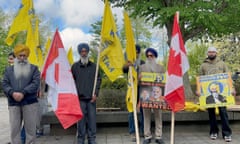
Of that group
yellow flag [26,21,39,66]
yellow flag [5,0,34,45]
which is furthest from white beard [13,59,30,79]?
yellow flag [26,21,39,66]

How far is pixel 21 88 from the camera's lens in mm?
5535

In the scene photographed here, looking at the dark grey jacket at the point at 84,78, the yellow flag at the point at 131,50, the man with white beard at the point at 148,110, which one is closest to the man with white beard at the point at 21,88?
the dark grey jacket at the point at 84,78

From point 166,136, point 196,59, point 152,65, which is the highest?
point 196,59

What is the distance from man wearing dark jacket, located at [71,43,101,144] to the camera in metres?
6.31

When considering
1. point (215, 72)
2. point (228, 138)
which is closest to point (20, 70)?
point (215, 72)

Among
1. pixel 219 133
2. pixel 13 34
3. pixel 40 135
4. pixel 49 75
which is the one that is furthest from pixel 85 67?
pixel 219 133

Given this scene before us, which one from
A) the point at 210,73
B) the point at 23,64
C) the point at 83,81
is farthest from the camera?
the point at 210,73

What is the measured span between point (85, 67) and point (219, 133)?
11.5 ft

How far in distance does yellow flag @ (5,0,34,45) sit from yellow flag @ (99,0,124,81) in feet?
5.53

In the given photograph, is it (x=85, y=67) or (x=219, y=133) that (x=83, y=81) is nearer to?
(x=85, y=67)

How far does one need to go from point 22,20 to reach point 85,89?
6.80 feet

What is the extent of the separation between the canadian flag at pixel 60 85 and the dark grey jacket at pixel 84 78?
0.38 metres

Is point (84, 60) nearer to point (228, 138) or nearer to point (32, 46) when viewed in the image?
point (32, 46)

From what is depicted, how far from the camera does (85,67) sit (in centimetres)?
641
